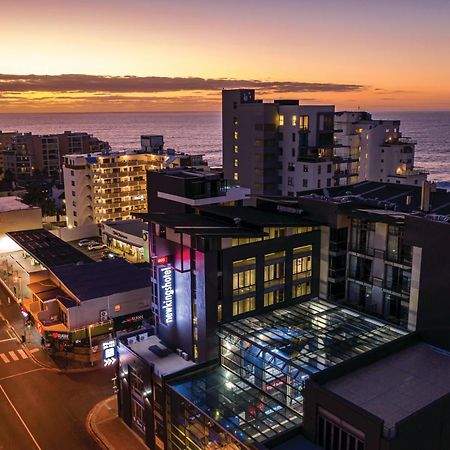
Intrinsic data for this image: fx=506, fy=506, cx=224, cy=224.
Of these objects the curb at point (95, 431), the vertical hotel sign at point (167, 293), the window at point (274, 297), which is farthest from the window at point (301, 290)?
the curb at point (95, 431)

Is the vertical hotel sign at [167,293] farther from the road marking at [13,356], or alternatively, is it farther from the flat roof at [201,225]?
the road marking at [13,356]

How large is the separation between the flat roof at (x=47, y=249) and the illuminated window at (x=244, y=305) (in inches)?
1185

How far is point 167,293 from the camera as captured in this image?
41625 mm

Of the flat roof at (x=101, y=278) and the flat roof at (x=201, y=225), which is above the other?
the flat roof at (x=201, y=225)

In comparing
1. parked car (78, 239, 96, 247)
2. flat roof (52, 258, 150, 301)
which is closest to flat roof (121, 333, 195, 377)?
flat roof (52, 258, 150, 301)

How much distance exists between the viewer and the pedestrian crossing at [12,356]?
52.8 metres

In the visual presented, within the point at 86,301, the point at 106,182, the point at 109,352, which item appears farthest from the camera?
the point at 106,182

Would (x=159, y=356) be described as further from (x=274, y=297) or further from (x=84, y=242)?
(x=84, y=242)

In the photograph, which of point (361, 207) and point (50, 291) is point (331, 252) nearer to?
point (361, 207)

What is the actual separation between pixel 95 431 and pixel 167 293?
41.8 ft

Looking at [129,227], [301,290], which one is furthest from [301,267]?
[129,227]

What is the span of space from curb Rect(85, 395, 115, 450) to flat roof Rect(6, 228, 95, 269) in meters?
22.7

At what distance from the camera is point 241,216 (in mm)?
44875

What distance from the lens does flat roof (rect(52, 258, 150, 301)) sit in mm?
54000
